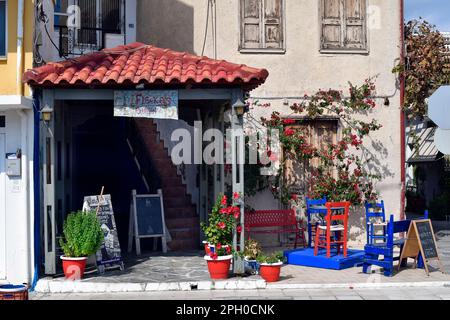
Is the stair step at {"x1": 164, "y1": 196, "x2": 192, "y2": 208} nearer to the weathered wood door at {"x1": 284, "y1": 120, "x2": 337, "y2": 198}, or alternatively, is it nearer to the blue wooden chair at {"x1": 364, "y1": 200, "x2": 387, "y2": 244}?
the weathered wood door at {"x1": 284, "y1": 120, "x2": 337, "y2": 198}

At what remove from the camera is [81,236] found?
33.5 ft

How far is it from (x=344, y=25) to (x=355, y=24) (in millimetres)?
279

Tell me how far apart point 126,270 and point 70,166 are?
15.9 ft

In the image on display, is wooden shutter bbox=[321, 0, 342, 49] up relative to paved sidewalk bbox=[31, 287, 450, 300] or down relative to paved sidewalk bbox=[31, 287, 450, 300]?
up

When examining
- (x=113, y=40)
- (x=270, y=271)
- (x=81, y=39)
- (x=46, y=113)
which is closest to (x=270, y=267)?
(x=270, y=271)

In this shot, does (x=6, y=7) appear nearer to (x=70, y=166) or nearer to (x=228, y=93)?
(x=228, y=93)

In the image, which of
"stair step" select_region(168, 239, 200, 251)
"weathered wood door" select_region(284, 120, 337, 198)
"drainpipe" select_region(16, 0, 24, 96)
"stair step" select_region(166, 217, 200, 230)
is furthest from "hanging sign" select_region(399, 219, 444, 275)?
"drainpipe" select_region(16, 0, 24, 96)

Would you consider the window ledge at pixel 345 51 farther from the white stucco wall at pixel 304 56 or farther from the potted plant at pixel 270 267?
the potted plant at pixel 270 267

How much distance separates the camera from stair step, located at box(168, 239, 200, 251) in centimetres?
1362

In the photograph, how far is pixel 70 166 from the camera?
15.2 meters

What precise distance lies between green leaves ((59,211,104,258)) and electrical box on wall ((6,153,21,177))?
122cm

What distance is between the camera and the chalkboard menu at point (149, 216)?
1320cm

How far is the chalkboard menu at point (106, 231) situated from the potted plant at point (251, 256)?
7.53 feet
